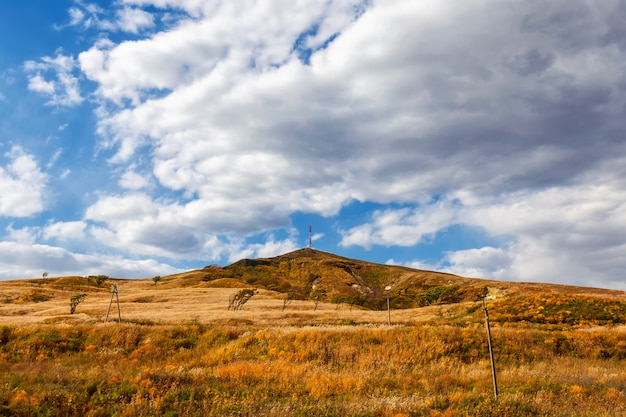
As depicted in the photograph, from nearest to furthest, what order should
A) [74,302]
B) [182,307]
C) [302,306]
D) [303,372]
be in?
[303,372] < [74,302] < [182,307] < [302,306]

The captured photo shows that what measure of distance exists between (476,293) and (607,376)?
8642 cm

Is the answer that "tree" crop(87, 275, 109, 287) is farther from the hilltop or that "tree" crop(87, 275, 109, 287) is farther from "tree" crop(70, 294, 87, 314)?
"tree" crop(70, 294, 87, 314)

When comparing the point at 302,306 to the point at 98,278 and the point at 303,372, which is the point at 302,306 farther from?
the point at 98,278

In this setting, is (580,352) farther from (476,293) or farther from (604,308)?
(476,293)

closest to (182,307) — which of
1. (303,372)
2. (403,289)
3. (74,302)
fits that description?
(74,302)

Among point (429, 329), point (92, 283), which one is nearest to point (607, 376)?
point (429, 329)

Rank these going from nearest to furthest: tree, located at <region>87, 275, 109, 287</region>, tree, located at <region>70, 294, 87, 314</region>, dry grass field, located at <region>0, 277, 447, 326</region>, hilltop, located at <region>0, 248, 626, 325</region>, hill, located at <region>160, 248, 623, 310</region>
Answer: hilltop, located at <region>0, 248, 626, 325</region> → dry grass field, located at <region>0, 277, 447, 326</region> → tree, located at <region>70, 294, 87, 314</region> → hill, located at <region>160, 248, 623, 310</region> → tree, located at <region>87, 275, 109, 287</region>

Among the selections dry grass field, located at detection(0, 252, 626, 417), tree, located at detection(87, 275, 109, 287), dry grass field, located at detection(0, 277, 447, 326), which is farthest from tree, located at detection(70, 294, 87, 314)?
tree, located at detection(87, 275, 109, 287)

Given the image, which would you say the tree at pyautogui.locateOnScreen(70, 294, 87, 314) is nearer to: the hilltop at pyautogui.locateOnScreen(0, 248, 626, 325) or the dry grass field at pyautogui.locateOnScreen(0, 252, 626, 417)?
the hilltop at pyautogui.locateOnScreen(0, 248, 626, 325)

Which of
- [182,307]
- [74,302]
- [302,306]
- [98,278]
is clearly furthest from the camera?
[98,278]

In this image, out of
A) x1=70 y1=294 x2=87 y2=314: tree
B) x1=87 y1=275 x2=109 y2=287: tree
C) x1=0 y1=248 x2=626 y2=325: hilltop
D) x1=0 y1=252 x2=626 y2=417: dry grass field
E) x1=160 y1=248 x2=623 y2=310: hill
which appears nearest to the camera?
x1=0 y1=252 x2=626 y2=417: dry grass field

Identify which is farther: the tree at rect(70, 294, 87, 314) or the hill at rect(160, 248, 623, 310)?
the hill at rect(160, 248, 623, 310)

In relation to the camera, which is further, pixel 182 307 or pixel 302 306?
pixel 302 306

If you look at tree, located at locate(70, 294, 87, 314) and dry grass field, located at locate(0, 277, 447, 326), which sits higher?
tree, located at locate(70, 294, 87, 314)
